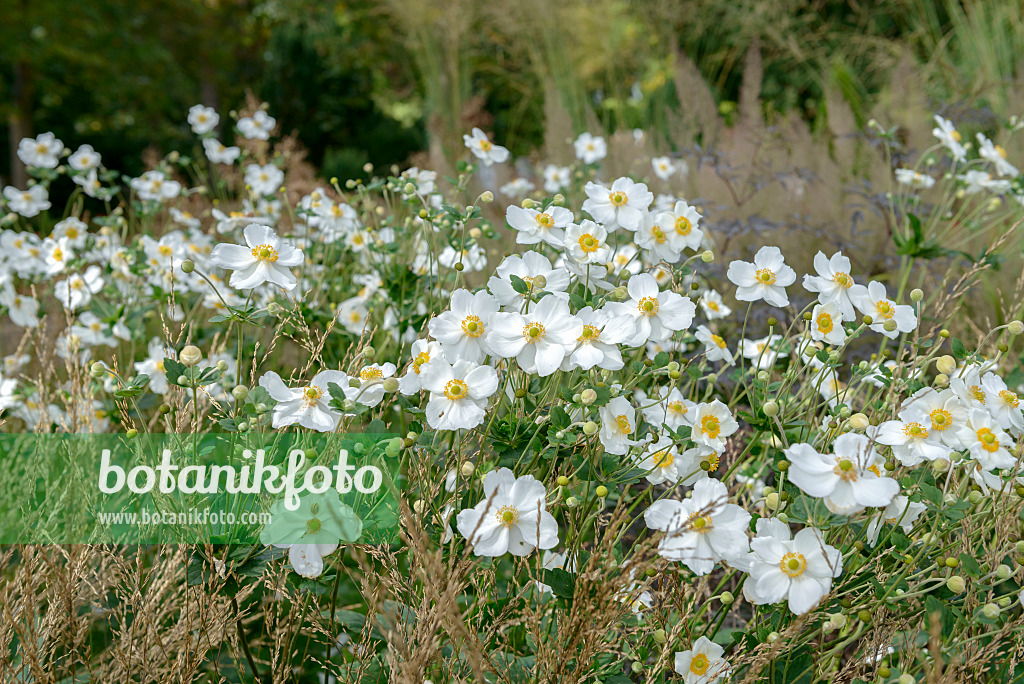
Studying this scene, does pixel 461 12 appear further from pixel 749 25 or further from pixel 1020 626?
pixel 1020 626

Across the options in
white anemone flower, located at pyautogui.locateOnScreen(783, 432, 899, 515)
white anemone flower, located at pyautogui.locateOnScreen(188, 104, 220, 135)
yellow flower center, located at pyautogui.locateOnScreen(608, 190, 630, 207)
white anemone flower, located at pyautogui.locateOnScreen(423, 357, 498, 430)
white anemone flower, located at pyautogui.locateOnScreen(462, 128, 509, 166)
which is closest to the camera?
white anemone flower, located at pyautogui.locateOnScreen(783, 432, 899, 515)

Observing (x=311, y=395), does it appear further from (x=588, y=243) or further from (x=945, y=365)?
(x=945, y=365)

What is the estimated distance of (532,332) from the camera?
3.06ft

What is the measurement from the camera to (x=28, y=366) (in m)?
2.17

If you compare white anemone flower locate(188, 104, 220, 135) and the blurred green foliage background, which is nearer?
white anemone flower locate(188, 104, 220, 135)

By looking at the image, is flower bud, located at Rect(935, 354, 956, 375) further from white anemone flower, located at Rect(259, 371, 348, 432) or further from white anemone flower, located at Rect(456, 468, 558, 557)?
white anemone flower, located at Rect(259, 371, 348, 432)

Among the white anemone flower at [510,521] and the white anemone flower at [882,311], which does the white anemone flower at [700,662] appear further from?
the white anemone flower at [882,311]

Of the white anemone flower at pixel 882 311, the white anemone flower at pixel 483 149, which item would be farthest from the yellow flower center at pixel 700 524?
the white anemone flower at pixel 483 149

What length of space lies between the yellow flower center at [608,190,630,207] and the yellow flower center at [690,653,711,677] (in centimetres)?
69

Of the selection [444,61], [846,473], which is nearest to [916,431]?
[846,473]

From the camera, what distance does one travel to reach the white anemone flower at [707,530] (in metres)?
0.86

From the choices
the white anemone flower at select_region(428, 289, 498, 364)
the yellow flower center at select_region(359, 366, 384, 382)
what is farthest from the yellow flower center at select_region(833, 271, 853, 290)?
the yellow flower center at select_region(359, 366, 384, 382)

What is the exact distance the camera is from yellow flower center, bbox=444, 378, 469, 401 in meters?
0.91

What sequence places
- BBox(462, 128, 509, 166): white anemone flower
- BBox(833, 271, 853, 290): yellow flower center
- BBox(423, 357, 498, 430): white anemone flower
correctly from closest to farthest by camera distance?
BBox(423, 357, 498, 430): white anemone flower
BBox(833, 271, 853, 290): yellow flower center
BBox(462, 128, 509, 166): white anemone flower
